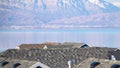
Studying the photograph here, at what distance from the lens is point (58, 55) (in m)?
50.1

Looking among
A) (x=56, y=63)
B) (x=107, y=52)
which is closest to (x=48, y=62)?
(x=56, y=63)

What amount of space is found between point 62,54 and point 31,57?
3176 mm

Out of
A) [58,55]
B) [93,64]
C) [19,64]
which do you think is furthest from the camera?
[58,55]

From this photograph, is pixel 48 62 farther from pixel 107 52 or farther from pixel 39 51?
pixel 107 52

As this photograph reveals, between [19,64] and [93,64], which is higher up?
[93,64]

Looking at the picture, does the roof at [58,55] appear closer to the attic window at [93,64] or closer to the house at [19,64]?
the house at [19,64]

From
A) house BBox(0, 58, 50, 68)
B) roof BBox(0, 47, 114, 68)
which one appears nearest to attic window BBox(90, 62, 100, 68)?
house BBox(0, 58, 50, 68)

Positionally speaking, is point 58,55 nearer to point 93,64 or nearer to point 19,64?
point 19,64

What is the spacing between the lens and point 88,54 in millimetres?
51281

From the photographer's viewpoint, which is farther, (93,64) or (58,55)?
(58,55)

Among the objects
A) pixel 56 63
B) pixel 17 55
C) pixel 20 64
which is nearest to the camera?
pixel 20 64

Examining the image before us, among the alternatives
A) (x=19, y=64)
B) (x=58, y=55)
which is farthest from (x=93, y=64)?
(x=58, y=55)

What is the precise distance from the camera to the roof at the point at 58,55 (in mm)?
48372

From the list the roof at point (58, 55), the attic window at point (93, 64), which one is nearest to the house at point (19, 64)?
the attic window at point (93, 64)
